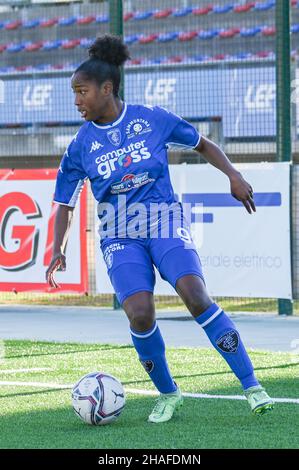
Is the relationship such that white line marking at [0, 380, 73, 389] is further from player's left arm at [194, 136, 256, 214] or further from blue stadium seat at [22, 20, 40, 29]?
blue stadium seat at [22, 20, 40, 29]

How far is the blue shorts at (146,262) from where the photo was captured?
6.19 metres

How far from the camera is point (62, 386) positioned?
7.93 meters

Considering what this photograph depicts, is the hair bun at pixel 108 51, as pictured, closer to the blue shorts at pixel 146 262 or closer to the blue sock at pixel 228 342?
the blue shorts at pixel 146 262

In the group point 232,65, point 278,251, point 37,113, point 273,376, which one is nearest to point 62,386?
point 273,376

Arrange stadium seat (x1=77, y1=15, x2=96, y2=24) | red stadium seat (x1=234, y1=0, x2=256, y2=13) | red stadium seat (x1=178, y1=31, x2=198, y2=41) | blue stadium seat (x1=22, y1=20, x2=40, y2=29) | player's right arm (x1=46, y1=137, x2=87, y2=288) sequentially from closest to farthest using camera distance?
player's right arm (x1=46, y1=137, x2=87, y2=288) < red stadium seat (x1=234, y1=0, x2=256, y2=13) < red stadium seat (x1=178, y1=31, x2=198, y2=41) < stadium seat (x1=77, y1=15, x2=96, y2=24) < blue stadium seat (x1=22, y1=20, x2=40, y2=29)

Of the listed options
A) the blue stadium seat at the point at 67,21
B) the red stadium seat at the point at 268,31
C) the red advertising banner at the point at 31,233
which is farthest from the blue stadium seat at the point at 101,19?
the red advertising banner at the point at 31,233

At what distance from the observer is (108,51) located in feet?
21.3

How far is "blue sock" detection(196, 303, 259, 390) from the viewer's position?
20.0ft

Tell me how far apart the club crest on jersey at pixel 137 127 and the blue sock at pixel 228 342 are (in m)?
1.13

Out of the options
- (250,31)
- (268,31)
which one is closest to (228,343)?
(268,31)

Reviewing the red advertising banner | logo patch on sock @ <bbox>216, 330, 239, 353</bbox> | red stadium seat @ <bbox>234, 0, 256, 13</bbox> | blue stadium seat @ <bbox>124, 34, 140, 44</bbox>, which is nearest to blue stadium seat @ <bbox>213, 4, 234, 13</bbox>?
red stadium seat @ <bbox>234, 0, 256, 13</bbox>

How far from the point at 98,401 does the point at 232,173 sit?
153 cm

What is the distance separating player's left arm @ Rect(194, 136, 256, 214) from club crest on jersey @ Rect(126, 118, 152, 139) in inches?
13.6

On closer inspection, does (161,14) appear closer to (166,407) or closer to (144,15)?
(144,15)
